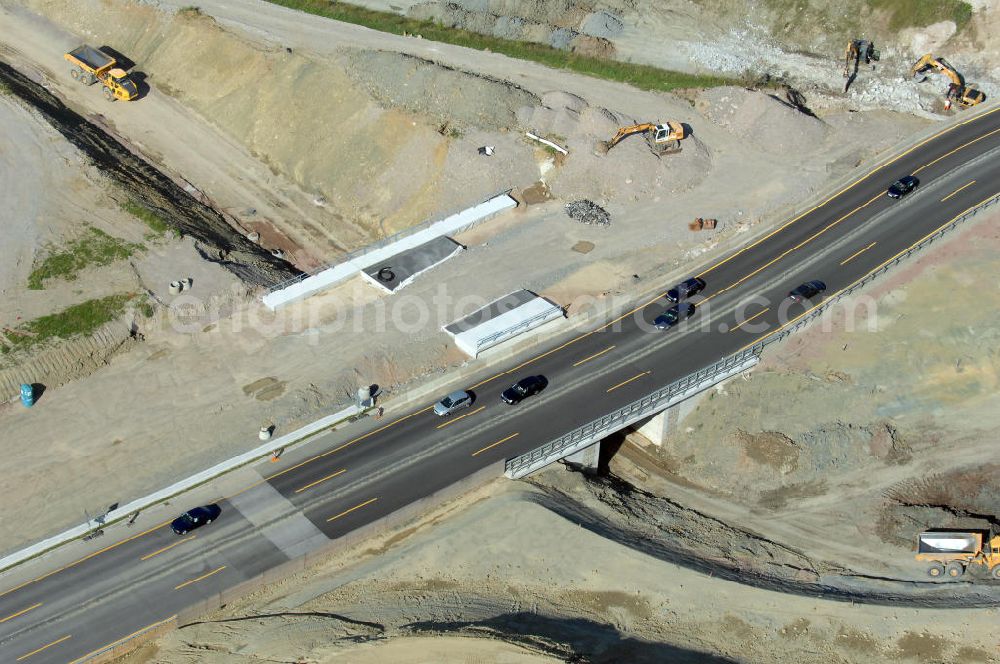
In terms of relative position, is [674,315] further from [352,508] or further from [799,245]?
[352,508]

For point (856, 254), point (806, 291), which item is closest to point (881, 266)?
point (856, 254)

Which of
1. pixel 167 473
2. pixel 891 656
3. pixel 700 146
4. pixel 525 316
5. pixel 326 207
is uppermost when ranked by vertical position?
pixel 700 146

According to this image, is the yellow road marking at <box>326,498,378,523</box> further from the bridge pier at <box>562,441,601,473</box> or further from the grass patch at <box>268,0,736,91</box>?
the grass patch at <box>268,0,736,91</box>

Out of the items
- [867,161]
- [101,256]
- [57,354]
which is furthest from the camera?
[867,161]

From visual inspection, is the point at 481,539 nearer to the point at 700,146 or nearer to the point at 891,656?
the point at 891,656

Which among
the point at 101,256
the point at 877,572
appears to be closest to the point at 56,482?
the point at 101,256

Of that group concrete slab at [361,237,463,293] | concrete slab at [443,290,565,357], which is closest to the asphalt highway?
concrete slab at [443,290,565,357]
